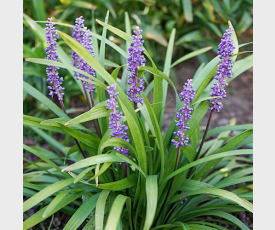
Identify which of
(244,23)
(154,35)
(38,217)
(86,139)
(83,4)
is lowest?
(38,217)

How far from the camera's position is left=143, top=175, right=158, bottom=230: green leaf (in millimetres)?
1177

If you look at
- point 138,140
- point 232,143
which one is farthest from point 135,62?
point 232,143

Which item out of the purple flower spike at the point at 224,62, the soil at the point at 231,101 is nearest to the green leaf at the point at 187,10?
the soil at the point at 231,101

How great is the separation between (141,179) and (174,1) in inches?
134

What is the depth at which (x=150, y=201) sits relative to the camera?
4.20ft

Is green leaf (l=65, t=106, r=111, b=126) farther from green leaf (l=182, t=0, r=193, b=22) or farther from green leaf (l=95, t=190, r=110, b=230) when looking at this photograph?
green leaf (l=182, t=0, r=193, b=22)

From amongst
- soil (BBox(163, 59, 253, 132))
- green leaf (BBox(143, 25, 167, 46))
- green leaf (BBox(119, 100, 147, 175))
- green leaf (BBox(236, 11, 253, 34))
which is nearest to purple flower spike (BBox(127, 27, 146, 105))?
green leaf (BBox(119, 100, 147, 175))

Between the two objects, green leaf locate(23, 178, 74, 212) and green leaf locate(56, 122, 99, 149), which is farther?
green leaf locate(56, 122, 99, 149)

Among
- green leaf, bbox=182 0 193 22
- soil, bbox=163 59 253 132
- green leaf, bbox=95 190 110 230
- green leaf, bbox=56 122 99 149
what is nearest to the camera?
green leaf, bbox=95 190 110 230

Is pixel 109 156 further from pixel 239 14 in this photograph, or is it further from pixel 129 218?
pixel 239 14

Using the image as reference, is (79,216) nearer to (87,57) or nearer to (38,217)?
(38,217)

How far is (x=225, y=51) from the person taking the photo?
4.57ft

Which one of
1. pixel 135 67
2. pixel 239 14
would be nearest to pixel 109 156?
pixel 135 67

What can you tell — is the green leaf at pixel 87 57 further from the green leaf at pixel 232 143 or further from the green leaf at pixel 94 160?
the green leaf at pixel 232 143
